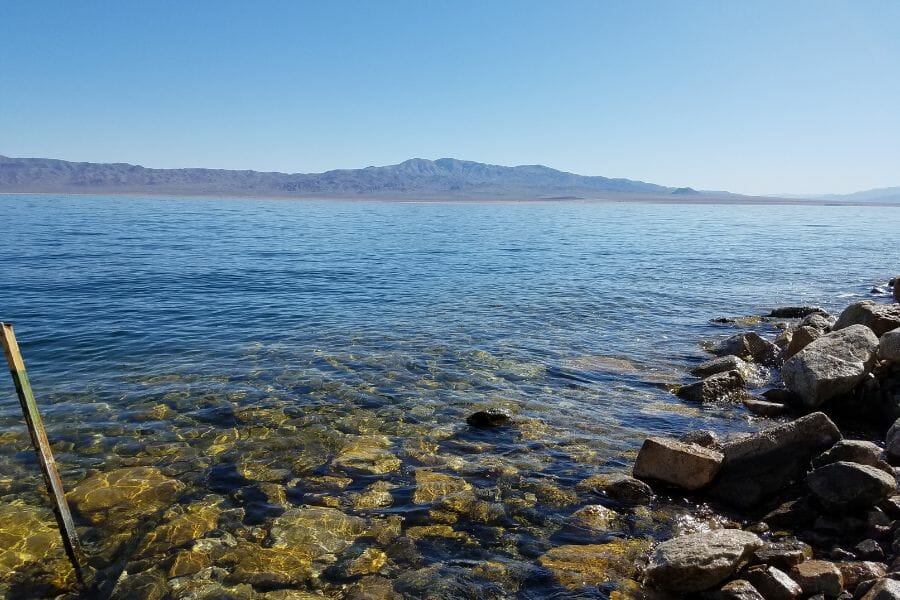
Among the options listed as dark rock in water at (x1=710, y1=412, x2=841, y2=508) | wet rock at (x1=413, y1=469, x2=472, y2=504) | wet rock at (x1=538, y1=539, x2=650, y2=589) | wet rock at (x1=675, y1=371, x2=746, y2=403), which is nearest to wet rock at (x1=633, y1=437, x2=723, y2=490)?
dark rock in water at (x1=710, y1=412, x2=841, y2=508)

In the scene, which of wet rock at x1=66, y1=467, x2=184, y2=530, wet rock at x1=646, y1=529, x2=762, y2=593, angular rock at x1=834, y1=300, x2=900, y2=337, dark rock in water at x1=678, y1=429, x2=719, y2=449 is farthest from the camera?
angular rock at x1=834, y1=300, x2=900, y2=337

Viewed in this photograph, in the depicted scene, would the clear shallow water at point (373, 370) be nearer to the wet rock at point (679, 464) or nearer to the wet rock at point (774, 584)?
the wet rock at point (679, 464)

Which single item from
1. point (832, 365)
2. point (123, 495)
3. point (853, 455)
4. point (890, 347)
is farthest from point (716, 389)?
point (123, 495)

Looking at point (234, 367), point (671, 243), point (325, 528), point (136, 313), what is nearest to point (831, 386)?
point (325, 528)

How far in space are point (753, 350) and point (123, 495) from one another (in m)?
15.4

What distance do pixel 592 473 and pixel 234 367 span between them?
9.78m

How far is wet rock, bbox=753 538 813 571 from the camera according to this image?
6.47m

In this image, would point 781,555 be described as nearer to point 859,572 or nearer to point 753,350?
point 859,572

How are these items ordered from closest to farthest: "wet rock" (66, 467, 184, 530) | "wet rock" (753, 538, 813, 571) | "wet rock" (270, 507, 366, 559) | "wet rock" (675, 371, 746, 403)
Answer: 1. "wet rock" (753, 538, 813, 571)
2. "wet rock" (270, 507, 366, 559)
3. "wet rock" (66, 467, 184, 530)
4. "wet rock" (675, 371, 746, 403)

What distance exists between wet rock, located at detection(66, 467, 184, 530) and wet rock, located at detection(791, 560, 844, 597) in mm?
8348

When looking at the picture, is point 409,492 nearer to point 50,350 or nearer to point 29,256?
point 50,350

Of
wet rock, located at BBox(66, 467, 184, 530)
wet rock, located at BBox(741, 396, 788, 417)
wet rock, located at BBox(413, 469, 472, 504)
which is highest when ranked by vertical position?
wet rock, located at BBox(741, 396, 788, 417)

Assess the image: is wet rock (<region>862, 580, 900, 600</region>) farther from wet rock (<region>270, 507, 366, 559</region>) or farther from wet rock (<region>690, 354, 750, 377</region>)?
wet rock (<region>690, 354, 750, 377</region>)

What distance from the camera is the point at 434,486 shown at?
9.09 meters
